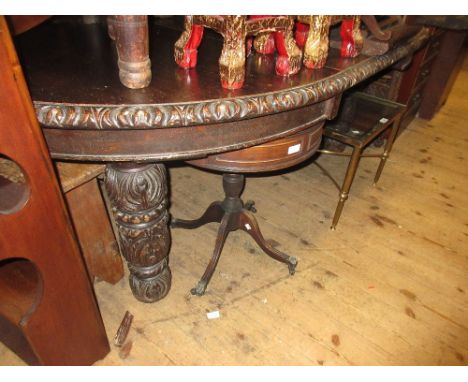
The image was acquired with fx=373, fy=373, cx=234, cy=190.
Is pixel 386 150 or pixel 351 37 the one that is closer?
pixel 351 37

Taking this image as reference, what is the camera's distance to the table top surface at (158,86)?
2.58 feet

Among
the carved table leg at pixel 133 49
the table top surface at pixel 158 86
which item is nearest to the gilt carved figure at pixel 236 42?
the table top surface at pixel 158 86

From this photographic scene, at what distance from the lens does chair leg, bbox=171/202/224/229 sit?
167cm

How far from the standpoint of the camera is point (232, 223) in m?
1.62

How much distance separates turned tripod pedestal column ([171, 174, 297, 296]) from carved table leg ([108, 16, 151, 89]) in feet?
2.32

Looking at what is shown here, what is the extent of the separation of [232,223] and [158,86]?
84 cm

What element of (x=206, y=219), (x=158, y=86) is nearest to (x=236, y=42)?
(x=158, y=86)

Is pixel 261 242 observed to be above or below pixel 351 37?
below

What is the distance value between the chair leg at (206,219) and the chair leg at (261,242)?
11 centimetres

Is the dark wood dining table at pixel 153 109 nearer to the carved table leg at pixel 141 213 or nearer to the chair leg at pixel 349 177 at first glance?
the carved table leg at pixel 141 213

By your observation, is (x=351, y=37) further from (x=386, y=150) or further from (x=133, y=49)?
(x=386, y=150)

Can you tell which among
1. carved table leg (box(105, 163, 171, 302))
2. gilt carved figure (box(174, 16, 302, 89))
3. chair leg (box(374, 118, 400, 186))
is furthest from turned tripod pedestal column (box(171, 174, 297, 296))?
chair leg (box(374, 118, 400, 186))

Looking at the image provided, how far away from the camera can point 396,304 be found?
1491mm

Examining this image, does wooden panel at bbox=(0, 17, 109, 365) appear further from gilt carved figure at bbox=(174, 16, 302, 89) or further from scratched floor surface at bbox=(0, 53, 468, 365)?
gilt carved figure at bbox=(174, 16, 302, 89)
